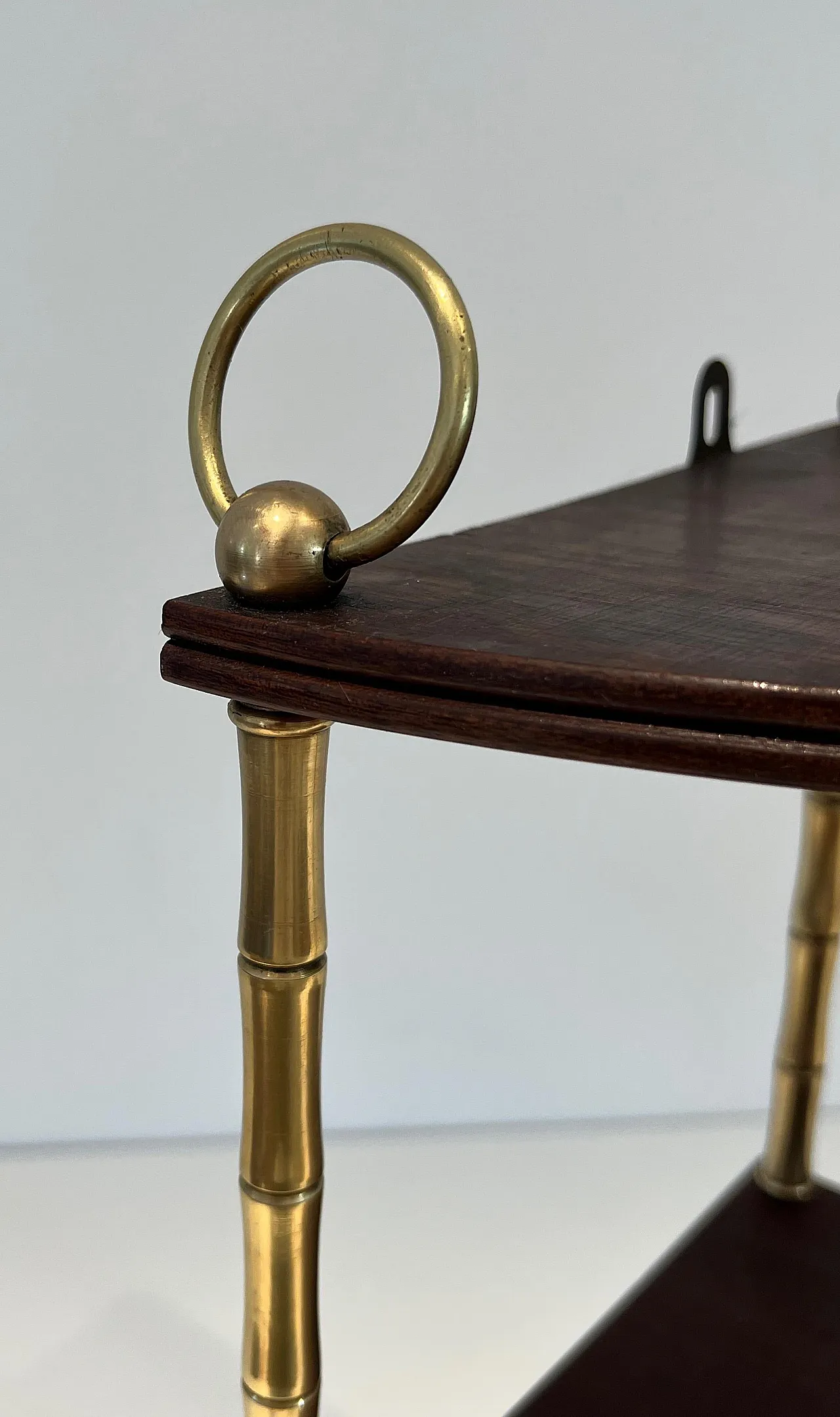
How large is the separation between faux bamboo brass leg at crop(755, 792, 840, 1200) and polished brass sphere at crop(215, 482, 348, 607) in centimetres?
59

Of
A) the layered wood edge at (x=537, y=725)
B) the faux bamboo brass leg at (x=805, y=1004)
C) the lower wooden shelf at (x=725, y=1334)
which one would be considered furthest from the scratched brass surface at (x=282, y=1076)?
the faux bamboo brass leg at (x=805, y=1004)

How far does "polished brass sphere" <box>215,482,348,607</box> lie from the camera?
1.56ft

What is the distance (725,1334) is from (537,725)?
652 millimetres

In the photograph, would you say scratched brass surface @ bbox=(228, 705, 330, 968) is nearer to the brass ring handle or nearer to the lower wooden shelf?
the brass ring handle

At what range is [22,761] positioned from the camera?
1350 millimetres

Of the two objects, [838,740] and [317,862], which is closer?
[838,740]

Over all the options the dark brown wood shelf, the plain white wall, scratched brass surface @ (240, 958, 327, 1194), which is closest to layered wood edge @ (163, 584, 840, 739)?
the dark brown wood shelf

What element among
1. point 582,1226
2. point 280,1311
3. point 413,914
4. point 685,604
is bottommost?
point 582,1226

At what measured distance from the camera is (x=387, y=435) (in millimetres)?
1323

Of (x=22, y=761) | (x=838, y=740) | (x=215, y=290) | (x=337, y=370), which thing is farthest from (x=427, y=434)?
(x=838, y=740)

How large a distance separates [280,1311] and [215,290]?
0.89 meters

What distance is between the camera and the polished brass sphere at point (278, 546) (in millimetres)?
475

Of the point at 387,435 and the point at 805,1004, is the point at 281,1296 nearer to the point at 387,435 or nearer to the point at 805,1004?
the point at 805,1004

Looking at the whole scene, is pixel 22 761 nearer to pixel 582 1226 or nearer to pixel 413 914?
pixel 413 914
